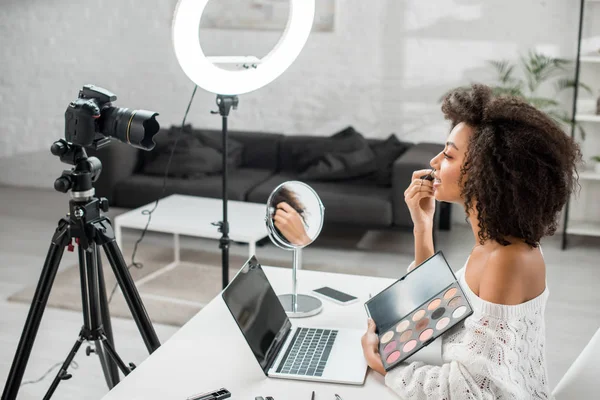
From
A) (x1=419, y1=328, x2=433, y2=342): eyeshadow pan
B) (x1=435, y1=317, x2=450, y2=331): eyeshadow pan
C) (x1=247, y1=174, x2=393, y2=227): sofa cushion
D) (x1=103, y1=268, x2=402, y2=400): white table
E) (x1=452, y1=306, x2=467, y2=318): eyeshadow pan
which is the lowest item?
(x1=247, y1=174, x2=393, y2=227): sofa cushion

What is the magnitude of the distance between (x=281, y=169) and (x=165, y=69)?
1303 millimetres

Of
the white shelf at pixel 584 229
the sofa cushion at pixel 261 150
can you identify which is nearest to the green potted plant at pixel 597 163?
the white shelf at pixel 584 229

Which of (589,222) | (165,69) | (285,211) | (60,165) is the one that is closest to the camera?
(285,211)

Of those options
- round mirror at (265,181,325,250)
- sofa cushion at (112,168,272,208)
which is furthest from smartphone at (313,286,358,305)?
sofa cushion at (112,168,272,208)

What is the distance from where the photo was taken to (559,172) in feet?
4.53

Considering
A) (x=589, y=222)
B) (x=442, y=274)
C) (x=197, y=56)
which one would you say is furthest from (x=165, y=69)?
(x=442, y=274)

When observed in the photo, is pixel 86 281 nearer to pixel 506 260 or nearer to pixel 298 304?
pixel 298 304

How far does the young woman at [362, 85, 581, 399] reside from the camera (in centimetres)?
134

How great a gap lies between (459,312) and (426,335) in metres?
0.08

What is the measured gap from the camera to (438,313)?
1.44 m

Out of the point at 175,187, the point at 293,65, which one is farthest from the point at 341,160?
the point at 175,187

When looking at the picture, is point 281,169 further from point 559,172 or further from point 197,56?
point 559,172

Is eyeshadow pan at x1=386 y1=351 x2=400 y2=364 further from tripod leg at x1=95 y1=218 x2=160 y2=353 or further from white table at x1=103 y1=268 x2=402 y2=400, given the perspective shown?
tripod leg at x1=95 y1=218 x2=160 y2=353

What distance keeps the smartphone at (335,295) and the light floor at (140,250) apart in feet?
3.72
